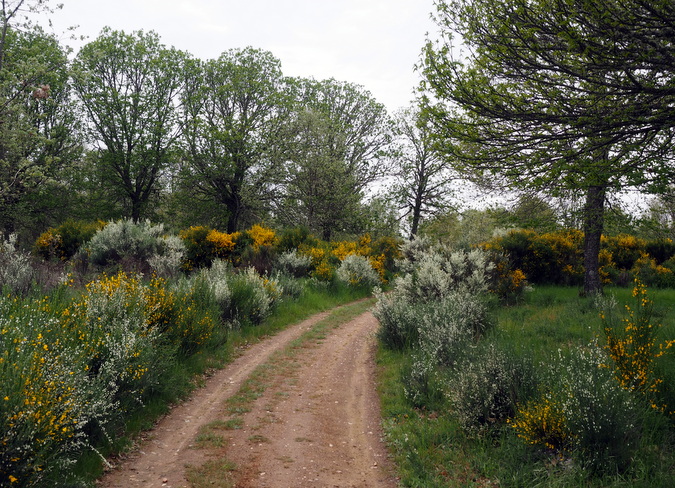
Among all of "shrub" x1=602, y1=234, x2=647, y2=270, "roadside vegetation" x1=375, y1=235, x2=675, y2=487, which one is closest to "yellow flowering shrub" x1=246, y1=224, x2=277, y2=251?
"roadside vegetation" x1=375, y1=235, x2=675, y2=487

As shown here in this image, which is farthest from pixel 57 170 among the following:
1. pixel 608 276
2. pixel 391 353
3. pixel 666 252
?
pixel 666 252

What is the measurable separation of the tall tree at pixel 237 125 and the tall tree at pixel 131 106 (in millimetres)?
1610

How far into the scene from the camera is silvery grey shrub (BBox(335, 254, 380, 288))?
16781 mm

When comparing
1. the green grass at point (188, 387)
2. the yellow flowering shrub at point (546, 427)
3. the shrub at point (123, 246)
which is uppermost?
the shrub at point (123, 246)

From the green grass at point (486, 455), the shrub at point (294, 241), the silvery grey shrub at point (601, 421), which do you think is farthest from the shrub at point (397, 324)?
the shrub at point (294, 241)

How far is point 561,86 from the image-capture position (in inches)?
224

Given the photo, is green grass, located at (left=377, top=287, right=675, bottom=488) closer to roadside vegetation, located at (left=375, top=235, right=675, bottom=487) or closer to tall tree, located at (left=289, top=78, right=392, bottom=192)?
roadside vegetation, located at (left=375, top=235, right=675, bottom=487)

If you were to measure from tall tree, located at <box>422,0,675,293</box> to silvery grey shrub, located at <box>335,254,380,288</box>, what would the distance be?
32.5ft

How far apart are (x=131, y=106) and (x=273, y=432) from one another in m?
26.3

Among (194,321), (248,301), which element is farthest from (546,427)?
(248,301)

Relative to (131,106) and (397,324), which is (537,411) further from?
(131,106)

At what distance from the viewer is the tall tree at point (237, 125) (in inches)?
988

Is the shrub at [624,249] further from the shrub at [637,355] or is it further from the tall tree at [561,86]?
the shrub at [637,355]

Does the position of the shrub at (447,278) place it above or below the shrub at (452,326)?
above
